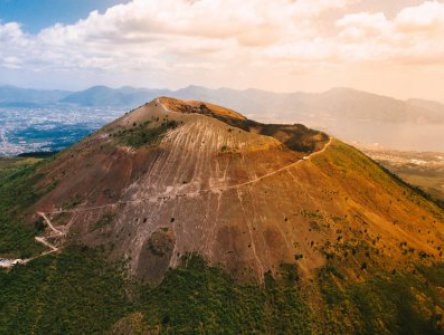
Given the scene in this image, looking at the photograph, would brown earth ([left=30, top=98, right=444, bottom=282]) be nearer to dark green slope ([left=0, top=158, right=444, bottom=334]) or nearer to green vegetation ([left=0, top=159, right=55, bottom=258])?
dark green slope ([left=0, top=158, right=444, bottom=334])

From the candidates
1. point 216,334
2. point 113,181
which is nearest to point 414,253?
point 216,334

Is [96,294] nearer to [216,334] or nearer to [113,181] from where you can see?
[216,334]

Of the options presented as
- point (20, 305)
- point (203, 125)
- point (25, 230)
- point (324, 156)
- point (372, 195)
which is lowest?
point (20, 305)

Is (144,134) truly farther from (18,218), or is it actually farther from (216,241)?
(216,241)

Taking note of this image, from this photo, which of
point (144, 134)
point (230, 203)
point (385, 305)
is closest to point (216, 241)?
point (230, 203)

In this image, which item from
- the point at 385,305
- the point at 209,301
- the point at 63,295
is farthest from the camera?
the point at 63,295

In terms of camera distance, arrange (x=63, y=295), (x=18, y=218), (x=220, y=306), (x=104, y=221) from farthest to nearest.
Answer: (x=18, y=218) < (x=104, y=221) < (x=63, y=295) < (x=220, y=306)

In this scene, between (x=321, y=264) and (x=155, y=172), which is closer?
(x=321, y=264)
